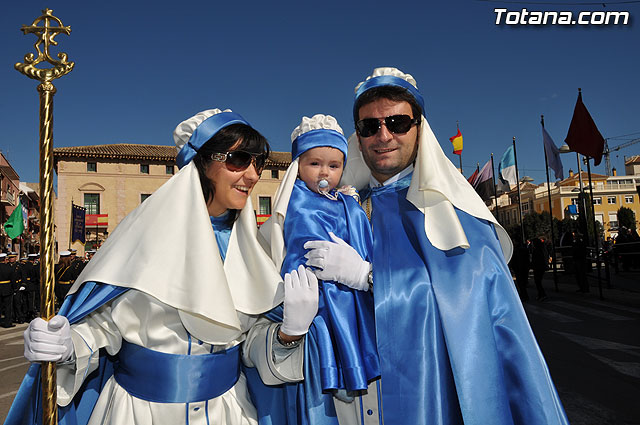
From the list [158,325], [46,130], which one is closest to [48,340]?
[158,325]

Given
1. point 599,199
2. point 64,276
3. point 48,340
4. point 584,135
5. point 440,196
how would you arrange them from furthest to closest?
point 599,199
point 584,135
point 64,276
point 440,196
point 48,340

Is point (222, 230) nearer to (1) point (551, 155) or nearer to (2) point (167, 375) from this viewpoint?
(2) point (167, 375)

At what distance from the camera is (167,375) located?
1.85 metres

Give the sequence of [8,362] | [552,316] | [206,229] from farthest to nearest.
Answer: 1. [552,316]
2. [8,362]
3. [206,229]

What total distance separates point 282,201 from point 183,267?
2.35ft

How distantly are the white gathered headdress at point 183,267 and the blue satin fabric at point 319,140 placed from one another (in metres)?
0.76

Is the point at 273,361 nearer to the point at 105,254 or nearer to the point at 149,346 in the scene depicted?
the point at 149,346

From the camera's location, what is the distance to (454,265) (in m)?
1.95

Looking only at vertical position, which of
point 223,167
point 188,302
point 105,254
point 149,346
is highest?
point 223,167

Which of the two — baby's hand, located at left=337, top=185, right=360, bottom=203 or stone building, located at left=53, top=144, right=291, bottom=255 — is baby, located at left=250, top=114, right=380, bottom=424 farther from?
stone building, located at left=53, top=144, right=291, bottom=255

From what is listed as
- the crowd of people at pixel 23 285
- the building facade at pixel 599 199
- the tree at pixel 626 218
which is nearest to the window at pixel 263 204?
the crowd of people at pixel 23 285

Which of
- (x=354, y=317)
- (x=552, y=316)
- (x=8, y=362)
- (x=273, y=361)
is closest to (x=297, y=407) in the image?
(x=273, y=361)

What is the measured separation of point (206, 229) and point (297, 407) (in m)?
0.97

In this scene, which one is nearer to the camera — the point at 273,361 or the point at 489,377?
the point at 489,377
